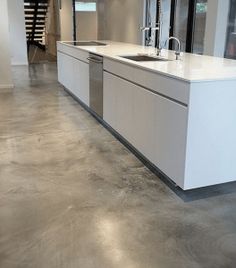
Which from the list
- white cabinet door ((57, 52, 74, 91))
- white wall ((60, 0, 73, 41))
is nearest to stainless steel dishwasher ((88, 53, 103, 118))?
white cabinet door ((57, 52, 74, 91))

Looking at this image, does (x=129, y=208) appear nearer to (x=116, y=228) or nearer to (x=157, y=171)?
(x=116, y=228)

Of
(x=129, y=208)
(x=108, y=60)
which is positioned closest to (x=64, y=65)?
(x=108, y=60)

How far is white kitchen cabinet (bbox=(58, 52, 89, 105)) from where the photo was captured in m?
4.71

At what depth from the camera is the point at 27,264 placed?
70.1 inches

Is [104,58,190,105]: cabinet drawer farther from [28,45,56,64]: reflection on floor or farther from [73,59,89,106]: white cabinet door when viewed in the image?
[28,45,56,64]: reflection on floor

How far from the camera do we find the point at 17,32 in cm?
961

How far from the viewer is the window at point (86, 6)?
36.0ft

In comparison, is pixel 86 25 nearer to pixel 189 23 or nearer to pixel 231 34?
pixel 189 23

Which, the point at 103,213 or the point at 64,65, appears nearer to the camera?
the point at 103,213

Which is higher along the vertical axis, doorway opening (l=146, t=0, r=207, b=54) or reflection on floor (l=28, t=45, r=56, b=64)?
doorway opening (l=146, t=0, r=207, b=54)

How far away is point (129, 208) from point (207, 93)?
0.94 m

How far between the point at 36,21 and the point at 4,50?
7.30 m

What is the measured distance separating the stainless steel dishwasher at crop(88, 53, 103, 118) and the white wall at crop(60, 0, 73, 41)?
6976mm

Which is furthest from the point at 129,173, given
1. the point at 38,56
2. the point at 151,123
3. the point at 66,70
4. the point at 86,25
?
the point at 38,56
